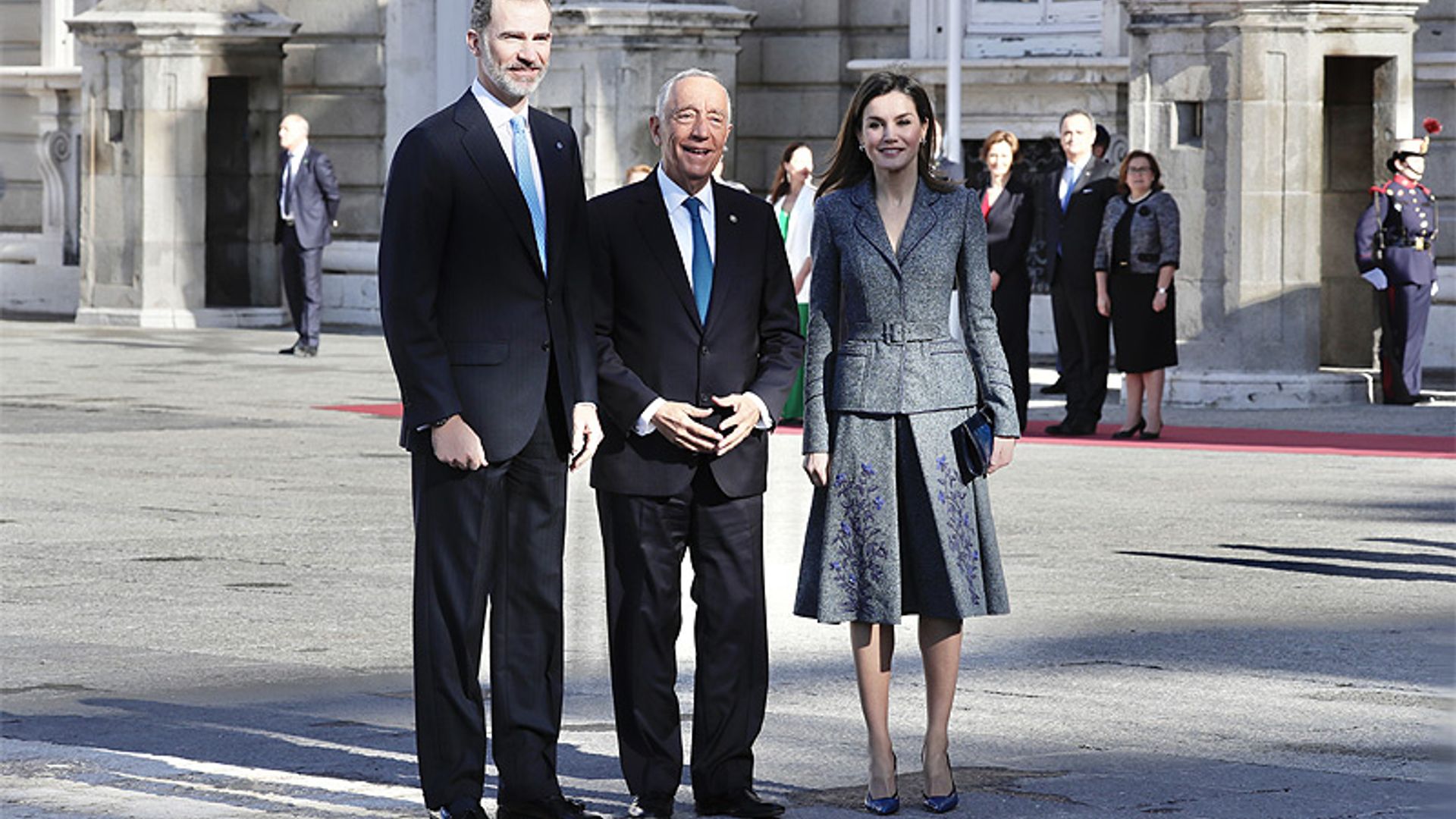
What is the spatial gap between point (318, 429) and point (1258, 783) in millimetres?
10989

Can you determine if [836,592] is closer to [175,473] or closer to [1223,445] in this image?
[175,473]

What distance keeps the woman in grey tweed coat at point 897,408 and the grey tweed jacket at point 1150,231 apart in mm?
9796

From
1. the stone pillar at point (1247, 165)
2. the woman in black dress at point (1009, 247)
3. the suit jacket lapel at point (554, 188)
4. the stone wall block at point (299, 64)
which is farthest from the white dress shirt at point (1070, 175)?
the stone wall block at point (299, 64)

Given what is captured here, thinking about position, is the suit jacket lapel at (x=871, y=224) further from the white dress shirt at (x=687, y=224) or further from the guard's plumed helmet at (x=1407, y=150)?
the guard's plumed helmet at (x=1407, y=150)

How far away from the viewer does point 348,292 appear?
2955 cm

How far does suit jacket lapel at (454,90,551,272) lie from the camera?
701 cm

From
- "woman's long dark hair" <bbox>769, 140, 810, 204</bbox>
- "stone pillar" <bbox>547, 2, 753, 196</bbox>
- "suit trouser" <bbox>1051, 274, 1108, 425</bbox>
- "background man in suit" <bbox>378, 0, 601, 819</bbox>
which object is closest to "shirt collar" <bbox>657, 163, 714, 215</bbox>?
"background man in suit" <bbox>378, 0, 601, 819</bbox>

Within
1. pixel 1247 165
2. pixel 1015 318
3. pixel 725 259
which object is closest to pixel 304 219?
pixel 1247 165

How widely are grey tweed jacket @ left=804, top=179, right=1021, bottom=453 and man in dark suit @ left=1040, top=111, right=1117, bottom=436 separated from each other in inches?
401

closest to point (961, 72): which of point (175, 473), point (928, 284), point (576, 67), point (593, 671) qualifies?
point (576, 67)

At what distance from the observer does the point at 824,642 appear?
33.0 feet

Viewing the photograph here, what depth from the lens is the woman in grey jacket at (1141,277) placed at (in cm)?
1727

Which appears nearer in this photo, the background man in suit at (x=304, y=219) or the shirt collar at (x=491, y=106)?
the shirt collar at (x=491, y=106)

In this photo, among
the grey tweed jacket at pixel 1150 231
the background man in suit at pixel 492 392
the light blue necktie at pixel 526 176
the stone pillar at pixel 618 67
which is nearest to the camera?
the background man in suit at pixel 492 392
